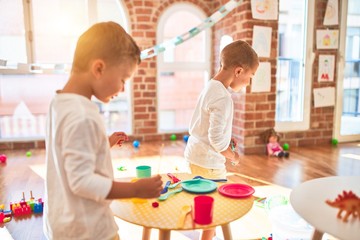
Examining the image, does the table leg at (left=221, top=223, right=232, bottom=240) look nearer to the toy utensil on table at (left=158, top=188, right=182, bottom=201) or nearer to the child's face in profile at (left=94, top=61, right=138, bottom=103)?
the toy utensil on table at (left=158, top=188, right=182, bottom=201)

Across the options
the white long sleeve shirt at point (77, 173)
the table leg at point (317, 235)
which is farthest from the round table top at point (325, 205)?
the white long sleeve shirt at point (77, 173)

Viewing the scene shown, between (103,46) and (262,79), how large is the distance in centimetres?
277

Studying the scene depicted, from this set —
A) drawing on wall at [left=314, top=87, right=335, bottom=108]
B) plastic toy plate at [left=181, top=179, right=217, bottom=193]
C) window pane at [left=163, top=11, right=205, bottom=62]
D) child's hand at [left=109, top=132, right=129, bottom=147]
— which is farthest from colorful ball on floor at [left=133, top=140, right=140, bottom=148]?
plastic toy plate at [left=181, top=179, right=217, bottom=193]

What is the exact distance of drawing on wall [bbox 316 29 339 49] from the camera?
360 cm

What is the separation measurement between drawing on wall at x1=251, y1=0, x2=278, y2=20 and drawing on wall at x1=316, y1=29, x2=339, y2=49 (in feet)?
2.15

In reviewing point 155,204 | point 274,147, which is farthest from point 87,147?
point 274,147

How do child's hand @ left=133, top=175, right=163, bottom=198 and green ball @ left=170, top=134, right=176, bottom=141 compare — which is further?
green ball @ left=170, top=134, right=176, bottom=141

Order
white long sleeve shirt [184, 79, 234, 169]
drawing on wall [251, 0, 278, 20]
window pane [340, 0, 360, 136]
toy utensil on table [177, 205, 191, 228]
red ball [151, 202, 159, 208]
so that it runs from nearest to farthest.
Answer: toy utensil on table [177, 205, 191, 228] < red ball [151, 202, 159, 208] < white long sleeve shirt [184, 79, 234, 169] < drawing on wall [251, 0, 278, 20] < window pane [340, 0, 360, 136]

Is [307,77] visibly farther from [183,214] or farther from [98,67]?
[98,67]

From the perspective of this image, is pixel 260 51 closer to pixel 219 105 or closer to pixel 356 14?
pixel 356 14

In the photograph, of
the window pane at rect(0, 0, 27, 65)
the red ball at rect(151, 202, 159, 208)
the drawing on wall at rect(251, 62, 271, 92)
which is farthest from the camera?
the window pane at rect(0, 0, 27, 65)

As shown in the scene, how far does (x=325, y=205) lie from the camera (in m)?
0.91

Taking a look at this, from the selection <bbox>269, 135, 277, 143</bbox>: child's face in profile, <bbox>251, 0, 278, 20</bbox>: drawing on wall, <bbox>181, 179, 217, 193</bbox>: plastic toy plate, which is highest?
<bbox>251, 0, 278, 20</bbox>: drawing on wall

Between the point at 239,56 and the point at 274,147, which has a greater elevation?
the point at 239,56
